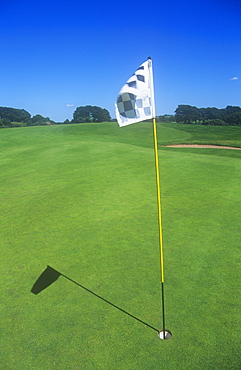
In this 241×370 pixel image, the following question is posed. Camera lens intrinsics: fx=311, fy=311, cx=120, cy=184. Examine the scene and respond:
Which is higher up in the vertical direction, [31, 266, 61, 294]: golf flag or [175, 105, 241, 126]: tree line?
[175, 105, 241, 126]: tree line

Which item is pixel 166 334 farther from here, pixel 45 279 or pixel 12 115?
pixel 12 115

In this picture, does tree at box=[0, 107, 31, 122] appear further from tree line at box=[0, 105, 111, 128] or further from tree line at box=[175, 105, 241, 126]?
tree line at box=[175, 105, 241, 126]

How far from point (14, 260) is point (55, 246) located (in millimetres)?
854

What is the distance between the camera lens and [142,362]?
325 cm

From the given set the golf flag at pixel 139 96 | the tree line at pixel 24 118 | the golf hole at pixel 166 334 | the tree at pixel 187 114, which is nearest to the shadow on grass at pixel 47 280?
the golf hole at pixel 166 334

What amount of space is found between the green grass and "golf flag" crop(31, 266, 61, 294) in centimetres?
11

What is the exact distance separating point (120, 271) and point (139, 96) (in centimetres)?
280

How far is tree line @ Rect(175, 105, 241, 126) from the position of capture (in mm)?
42469

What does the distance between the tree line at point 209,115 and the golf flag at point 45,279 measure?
135ft

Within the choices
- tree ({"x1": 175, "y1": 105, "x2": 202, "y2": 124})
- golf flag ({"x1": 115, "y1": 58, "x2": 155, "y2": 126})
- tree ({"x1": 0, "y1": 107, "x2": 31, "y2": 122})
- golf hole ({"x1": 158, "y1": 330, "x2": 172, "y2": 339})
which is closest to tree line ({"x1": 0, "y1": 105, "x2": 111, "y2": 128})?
tree ({"x1": 0, "y1": 107, "x2": 31, "y2": 122})

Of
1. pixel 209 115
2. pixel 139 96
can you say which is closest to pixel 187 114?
pixel 209 115

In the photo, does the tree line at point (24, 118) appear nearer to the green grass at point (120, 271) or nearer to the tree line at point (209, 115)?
the tree line at point (209, 115)

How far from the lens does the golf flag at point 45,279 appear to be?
476 centimetres

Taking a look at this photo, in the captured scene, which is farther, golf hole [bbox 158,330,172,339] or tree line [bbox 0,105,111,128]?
tree line [bbox 0,105,111,128]
